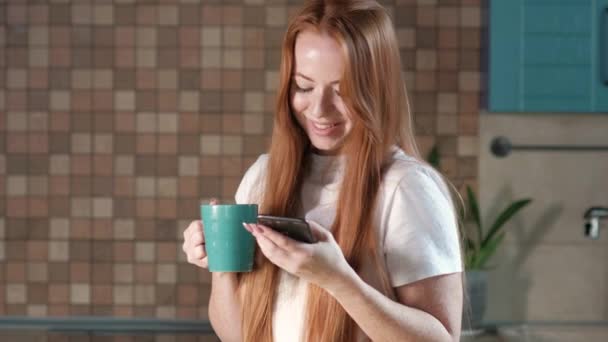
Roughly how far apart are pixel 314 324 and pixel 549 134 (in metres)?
1.51

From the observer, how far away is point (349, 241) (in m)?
1.20

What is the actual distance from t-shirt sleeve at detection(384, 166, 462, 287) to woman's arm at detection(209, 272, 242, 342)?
258 millimetres

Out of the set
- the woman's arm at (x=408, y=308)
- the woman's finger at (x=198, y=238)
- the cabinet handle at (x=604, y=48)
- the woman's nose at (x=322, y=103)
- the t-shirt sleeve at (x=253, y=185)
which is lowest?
the woman's arm at (x=408, y=308)

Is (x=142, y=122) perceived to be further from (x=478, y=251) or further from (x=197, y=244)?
(x=197, y=244)

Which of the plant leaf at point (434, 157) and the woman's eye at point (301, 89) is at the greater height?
the woman's eye at point (301, 89)

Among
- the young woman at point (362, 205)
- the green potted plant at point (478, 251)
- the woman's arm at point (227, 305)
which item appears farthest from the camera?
the green potted plant at point (478, 251)

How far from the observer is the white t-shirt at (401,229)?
3.86 feet

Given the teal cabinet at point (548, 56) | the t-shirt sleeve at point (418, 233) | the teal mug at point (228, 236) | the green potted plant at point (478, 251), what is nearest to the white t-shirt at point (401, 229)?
the t-shirt sleeve at point (418, 233)

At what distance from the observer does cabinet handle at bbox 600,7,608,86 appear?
8.01 feet

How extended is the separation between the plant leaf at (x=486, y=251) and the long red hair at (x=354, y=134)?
1227mm

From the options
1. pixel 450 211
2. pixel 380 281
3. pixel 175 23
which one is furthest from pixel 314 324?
pixel 175 23

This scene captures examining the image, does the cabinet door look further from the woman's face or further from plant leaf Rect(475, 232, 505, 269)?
the woman's face

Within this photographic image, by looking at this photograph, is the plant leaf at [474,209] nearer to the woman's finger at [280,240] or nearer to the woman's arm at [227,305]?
the woman's arm at [227,305]

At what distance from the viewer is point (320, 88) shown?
47.3 inches
